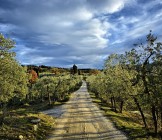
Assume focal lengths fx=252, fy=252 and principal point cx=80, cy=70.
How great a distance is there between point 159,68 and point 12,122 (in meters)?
21.7

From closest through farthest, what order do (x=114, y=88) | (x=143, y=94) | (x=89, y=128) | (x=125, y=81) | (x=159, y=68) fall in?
(x=159, y=68), (x=143, y=94), (x=89, y=128), (x=125, y=81), (x=114, y=88)

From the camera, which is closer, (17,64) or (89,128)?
(17,64)

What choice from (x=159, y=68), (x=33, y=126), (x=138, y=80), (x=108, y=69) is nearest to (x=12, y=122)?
(x=33, y=126)

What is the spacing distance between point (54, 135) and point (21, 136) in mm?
5471

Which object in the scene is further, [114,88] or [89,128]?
[114,88]

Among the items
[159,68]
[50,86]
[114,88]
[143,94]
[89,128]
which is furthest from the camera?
[50,86]

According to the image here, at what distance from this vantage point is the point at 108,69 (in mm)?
63812

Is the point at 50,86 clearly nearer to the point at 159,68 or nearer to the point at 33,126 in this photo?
the point at 33,126

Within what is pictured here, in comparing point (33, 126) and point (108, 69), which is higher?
point (108, 69)

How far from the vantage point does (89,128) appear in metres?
37.7

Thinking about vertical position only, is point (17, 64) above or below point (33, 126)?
above

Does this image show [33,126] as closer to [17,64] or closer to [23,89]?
[23,89]

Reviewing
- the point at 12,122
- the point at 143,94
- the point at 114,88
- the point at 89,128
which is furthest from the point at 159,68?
the point at 114,88

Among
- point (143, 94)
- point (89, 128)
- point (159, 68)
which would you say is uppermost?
point (159, 68)
